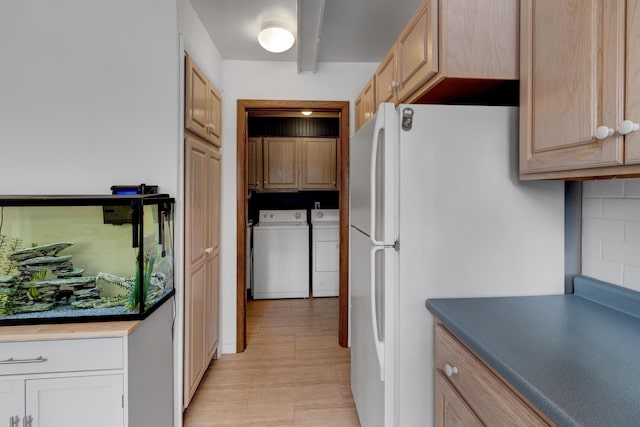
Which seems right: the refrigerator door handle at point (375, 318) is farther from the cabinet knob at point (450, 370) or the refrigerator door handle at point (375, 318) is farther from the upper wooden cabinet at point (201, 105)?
the upper wooden cabinet at point (201, 105)

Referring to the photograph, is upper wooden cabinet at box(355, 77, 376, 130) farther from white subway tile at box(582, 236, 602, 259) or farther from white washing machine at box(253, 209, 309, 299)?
white washing machine at box(253, 209, 309, 299)

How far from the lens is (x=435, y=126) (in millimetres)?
1201

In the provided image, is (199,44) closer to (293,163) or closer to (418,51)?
(418,51)

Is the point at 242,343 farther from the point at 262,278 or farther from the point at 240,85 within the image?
the point at 240,85

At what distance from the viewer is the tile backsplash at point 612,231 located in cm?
107

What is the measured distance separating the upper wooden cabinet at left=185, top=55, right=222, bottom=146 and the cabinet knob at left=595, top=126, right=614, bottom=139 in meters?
1.72

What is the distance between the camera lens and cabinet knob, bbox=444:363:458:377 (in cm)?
101

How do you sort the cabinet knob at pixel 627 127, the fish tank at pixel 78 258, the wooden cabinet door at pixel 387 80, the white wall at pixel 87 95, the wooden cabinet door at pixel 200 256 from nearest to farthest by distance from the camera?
the cabinet knob at pixel 627 127 < the fish tank at pixel 78 258 < the white wall at pixel 87 95 < the wooden cabinet door at pixel 387 80 < the wooden cabinet door at pixel 200 256

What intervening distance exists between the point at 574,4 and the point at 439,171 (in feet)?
1.94

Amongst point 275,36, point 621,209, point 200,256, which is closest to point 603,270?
point 621,209

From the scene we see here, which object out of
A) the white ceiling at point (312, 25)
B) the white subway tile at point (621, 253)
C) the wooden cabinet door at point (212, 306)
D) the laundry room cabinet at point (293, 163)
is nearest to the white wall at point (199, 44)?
the white ceiling at point (312, 25)

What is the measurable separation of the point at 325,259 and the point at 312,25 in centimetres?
272

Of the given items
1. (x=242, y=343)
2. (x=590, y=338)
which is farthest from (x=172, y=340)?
(x=590, y=338)

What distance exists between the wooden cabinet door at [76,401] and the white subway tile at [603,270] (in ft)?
6.16
